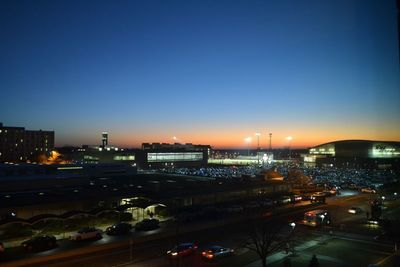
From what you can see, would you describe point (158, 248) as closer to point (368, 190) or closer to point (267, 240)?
point (267, 240)

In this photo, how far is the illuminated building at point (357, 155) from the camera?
60138 mm

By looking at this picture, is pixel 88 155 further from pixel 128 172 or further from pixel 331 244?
pixel 331 244

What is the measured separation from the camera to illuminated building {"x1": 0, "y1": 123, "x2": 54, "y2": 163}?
237 ft

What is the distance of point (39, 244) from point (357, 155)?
7045 centimetres

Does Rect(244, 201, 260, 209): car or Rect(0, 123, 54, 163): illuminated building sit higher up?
Rect(0, 123, 54, 163): illuminated building

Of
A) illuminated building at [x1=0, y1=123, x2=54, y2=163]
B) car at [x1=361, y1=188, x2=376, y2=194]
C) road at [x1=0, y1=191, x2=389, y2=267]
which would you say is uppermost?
illuminated building at [x1=0, y1=123, x2=54, y2=163]

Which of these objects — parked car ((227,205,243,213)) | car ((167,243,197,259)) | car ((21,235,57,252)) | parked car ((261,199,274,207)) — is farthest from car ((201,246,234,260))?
parked car ((261,199,274,207))

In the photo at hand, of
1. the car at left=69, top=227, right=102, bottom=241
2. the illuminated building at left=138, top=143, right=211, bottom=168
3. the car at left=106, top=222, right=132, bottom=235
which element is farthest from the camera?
the illuminated building at left=138, top=143, right=211, bottom=168

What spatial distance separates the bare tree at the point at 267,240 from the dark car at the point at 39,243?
7389mm

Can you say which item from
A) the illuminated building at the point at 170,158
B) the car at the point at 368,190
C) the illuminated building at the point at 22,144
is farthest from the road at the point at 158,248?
the illuminated building at the point at 22,144

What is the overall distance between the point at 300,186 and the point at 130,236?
72.6 feet

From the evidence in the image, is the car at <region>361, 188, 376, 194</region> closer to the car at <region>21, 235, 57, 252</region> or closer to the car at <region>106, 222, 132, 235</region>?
the car at <region>106, 222, 132, 235</region>

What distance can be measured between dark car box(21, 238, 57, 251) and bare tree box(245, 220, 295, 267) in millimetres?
7389

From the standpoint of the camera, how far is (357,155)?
2793 inches
